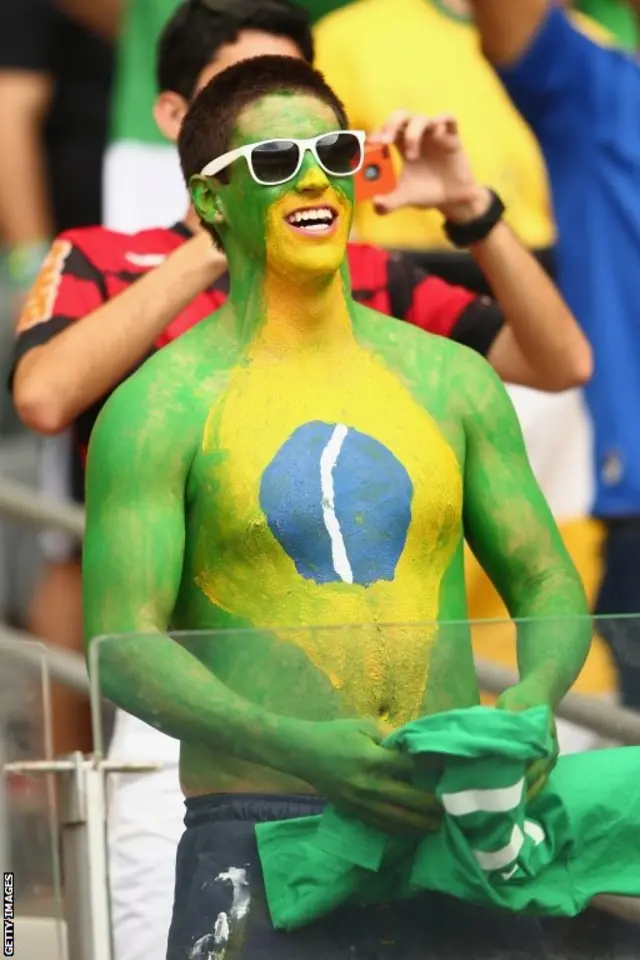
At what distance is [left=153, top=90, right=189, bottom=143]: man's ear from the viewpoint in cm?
411

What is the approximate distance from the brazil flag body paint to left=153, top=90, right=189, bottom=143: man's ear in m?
0.87

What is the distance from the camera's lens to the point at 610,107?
4.83m

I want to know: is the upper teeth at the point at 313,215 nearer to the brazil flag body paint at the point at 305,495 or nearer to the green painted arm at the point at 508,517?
the brazil flag body paint at the point at 305,495

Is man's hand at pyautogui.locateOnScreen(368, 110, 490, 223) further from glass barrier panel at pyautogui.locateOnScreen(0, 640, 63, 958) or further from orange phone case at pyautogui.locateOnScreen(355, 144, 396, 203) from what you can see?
glass barrier panel at pyautogui.locateOnScreen(0, 640, 63, 958)

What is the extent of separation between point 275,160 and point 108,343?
724 mm

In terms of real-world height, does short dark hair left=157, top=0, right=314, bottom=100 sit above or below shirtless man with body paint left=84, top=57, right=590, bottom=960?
above

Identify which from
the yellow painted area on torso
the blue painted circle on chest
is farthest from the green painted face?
the blue painted circle on chest

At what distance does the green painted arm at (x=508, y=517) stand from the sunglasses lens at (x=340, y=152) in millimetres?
361

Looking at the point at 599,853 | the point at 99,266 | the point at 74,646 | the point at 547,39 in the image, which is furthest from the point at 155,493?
the point at 547,39

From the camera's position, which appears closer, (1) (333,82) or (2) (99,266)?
(2) (99,266)

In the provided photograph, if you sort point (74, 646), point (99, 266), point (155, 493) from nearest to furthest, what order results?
1. point (155, 493)
2. point (99, 266)
3. point (74, 646)

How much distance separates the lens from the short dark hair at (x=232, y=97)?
10.6 ft

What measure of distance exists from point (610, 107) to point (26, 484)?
1.55m

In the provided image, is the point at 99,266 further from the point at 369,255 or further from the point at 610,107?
the point at 610,107
